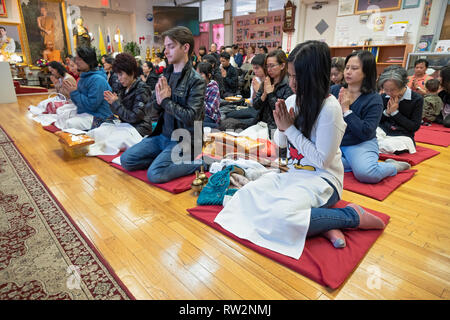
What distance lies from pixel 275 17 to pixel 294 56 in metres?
8.44

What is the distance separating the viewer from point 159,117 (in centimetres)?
262

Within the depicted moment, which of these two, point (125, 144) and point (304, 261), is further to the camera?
point (125, 144)

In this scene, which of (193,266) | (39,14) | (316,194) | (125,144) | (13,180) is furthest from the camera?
(39,14)

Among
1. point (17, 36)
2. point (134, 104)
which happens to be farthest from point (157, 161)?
point (17, 36)

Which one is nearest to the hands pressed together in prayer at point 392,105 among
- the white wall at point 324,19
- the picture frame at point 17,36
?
the white wall at point 324,19

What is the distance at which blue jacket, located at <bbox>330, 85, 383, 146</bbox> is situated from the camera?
2396 millimetres

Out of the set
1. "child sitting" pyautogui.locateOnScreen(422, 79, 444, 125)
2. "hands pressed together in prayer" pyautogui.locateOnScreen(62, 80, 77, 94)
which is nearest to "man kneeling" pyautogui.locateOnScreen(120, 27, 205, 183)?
"hands pressed together in prayer" pyautogui.locateOnScreen(62, 80, 77, 94)

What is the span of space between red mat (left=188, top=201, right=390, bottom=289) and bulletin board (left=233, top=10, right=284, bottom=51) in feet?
27.5

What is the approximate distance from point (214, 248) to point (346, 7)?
756 cm

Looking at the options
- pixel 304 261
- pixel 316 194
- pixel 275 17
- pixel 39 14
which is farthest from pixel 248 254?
pixel 39 14

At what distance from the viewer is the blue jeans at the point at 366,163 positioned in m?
2.38

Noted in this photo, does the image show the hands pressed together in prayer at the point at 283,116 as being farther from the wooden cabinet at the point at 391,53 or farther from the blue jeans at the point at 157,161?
the wooden cabinet at the point at 391,53

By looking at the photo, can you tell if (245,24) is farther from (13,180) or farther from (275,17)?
(13,180)
